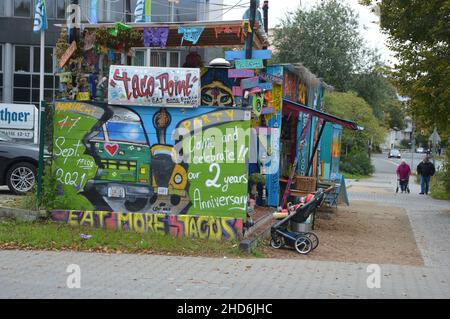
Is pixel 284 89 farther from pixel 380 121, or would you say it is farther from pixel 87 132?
pixel 380 121

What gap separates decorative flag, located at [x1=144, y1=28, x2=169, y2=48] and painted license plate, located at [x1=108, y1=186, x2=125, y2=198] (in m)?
3.08

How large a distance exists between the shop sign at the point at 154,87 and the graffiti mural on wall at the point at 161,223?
1.92 m

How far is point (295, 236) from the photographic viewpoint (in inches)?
389

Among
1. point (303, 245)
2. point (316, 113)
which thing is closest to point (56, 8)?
point (316, 113)

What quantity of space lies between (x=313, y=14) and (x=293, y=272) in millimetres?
31189

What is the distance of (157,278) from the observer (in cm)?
768

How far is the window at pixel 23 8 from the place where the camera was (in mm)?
34906

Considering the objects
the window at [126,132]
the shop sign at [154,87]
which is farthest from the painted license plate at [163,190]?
the shop sign at [154,87]

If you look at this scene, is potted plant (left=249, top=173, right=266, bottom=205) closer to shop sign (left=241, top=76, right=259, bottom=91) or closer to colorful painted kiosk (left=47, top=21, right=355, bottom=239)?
colorful painted kiosk (left=47, top=21, right=355, bottom=239)

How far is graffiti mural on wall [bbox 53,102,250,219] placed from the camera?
997 cm

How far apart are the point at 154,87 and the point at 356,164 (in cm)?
3248

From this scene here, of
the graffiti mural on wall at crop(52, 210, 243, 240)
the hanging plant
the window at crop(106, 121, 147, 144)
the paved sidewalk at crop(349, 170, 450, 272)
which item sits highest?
the hanging plant

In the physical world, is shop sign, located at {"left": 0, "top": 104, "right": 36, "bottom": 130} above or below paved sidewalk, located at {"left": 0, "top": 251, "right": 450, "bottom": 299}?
above

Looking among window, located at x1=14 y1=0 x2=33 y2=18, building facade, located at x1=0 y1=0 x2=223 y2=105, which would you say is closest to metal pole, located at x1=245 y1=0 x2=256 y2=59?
building facade, located at x1=0 y1=0 x2=223 y2=105
